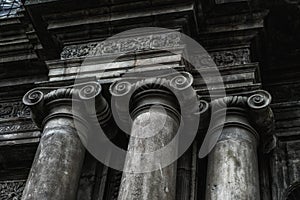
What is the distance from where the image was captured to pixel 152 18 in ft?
31.1

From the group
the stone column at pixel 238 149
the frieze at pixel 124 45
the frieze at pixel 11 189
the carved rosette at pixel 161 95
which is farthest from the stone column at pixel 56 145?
the stone column at pixel 238 149

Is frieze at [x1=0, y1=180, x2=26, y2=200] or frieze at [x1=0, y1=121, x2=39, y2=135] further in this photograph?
frieze at [x1=0, y1=121, x2=39, y2=135]

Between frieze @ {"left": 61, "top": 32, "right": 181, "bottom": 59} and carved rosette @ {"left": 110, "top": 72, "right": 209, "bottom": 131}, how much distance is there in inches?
27.5

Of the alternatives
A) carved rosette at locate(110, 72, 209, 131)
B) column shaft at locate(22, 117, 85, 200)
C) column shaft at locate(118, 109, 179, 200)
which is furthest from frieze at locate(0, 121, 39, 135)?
column shaft at locate(118, 109, 179, 200)

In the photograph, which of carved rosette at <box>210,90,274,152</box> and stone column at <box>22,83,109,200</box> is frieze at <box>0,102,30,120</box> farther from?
carved rosette at <box>210,90,274,152</box>

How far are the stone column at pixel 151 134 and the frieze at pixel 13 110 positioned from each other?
2684mm

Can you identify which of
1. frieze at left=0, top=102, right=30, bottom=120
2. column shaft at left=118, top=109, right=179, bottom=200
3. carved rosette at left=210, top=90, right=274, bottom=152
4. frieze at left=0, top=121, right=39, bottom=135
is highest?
frieze at left=0, top=102, right=30, bottom=120

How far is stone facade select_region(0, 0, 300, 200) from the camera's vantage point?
26.4ft

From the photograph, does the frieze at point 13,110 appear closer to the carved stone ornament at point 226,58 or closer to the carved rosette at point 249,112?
the carved stone ornament at point 226,58

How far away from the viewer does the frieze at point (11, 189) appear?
1011 centimetres

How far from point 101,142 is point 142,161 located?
151 cm

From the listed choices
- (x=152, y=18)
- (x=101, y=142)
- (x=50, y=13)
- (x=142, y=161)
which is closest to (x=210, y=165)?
(x=142, y=161)

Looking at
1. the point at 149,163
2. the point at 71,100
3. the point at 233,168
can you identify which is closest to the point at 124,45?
the point at 71,100

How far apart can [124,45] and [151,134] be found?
6.36 ft
